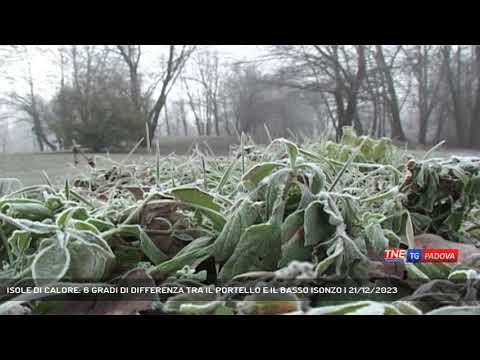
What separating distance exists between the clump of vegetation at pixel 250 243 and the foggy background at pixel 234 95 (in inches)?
5.9

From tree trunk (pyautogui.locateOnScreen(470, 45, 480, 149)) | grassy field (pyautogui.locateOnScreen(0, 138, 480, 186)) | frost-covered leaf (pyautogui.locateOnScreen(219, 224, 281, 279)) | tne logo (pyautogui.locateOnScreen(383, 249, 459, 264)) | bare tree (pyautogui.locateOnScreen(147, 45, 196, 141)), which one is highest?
bare tree (pyautogui.locateOnScreen(147, 45, 196, 141))

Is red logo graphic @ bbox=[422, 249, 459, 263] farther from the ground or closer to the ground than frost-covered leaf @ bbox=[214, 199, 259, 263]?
closer to the ground

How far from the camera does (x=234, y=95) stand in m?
0.47

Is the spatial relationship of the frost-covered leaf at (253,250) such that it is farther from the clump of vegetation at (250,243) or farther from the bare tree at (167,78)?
the bare tree at (167,78)

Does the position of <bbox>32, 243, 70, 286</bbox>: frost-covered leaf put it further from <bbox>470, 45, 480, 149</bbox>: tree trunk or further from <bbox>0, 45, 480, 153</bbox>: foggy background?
<bbox>470, 45, 480, 149</bbox>: tree trunk

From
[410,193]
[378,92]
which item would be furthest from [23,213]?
[378,92]

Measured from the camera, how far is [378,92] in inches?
19.1

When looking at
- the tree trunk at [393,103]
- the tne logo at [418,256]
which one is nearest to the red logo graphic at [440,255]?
the tne logo at [418,256]

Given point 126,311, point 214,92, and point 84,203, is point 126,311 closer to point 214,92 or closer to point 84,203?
point 84,203

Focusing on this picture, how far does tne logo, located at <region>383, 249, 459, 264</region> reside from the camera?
0.23m

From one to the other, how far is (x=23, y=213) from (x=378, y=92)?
0.41 meters

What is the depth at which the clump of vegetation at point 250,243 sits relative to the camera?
7.6 inches

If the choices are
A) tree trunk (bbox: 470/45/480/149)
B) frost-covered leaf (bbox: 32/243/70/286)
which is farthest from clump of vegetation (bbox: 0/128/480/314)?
tree trunk (bbox: 470/45/480/149)

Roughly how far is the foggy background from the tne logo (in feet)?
0.51
